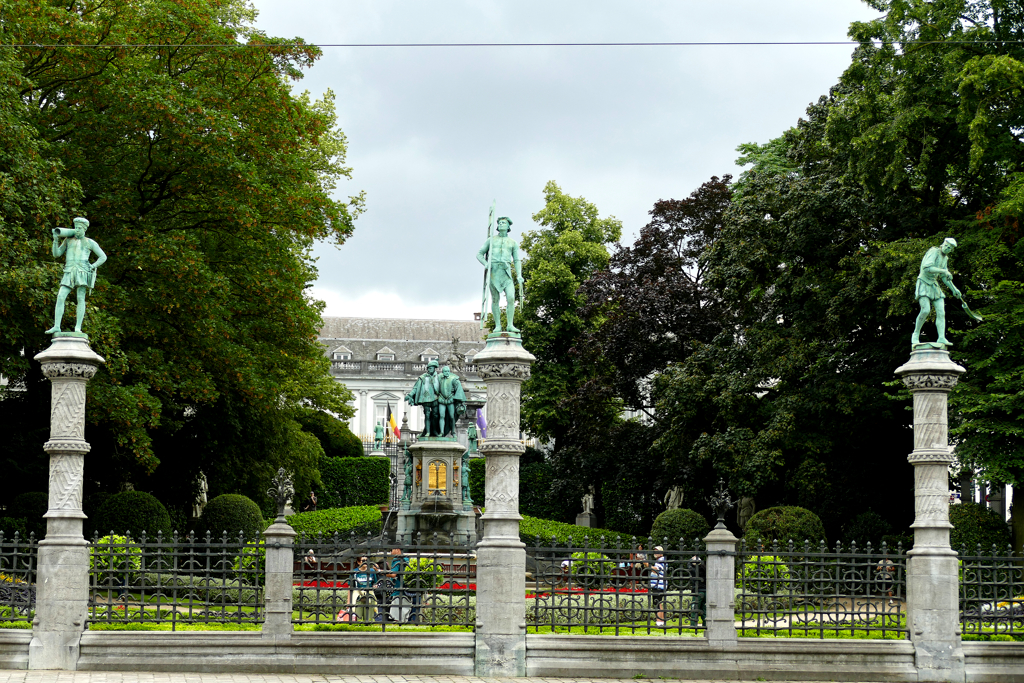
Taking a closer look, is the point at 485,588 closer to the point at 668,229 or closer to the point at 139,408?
the point at 139,408

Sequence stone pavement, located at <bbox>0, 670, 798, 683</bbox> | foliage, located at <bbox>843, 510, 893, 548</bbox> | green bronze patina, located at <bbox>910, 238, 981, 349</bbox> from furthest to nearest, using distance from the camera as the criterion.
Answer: foliage, located at <bbox>843, 510, 893, 548</bbox>, green bronze patina, located at <bbox>910, 238, 981, 349</bbox>, stone pavement, located at <bbox>0, 670, 798, 683</bbox>

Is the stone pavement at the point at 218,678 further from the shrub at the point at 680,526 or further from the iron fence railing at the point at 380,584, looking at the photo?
the shrub at the point at 680,526

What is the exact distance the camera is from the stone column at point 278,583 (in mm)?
12617

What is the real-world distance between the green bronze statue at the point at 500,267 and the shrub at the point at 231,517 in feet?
44.5

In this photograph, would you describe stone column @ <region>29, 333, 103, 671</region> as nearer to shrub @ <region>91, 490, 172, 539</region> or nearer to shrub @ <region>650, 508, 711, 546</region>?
shrub @ <region>91, 490, 172, 539</region>

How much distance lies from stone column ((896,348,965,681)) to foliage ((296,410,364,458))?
37.2 metres

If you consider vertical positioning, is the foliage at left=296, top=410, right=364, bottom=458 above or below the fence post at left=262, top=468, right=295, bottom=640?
above

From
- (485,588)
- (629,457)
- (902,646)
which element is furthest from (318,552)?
(629,457)

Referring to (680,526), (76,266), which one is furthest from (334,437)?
(76,266)

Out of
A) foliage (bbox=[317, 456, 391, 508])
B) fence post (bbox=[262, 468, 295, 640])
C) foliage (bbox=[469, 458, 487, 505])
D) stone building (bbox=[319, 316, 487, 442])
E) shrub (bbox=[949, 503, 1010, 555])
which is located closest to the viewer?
fence post (bbox=[262, 468, 295, 640])

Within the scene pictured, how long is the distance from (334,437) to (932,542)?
39238 millimetres

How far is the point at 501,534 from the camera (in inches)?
510

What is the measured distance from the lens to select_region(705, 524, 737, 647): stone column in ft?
42.0

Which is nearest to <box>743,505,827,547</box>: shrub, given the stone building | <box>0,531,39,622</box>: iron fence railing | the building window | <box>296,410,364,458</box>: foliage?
the building window
